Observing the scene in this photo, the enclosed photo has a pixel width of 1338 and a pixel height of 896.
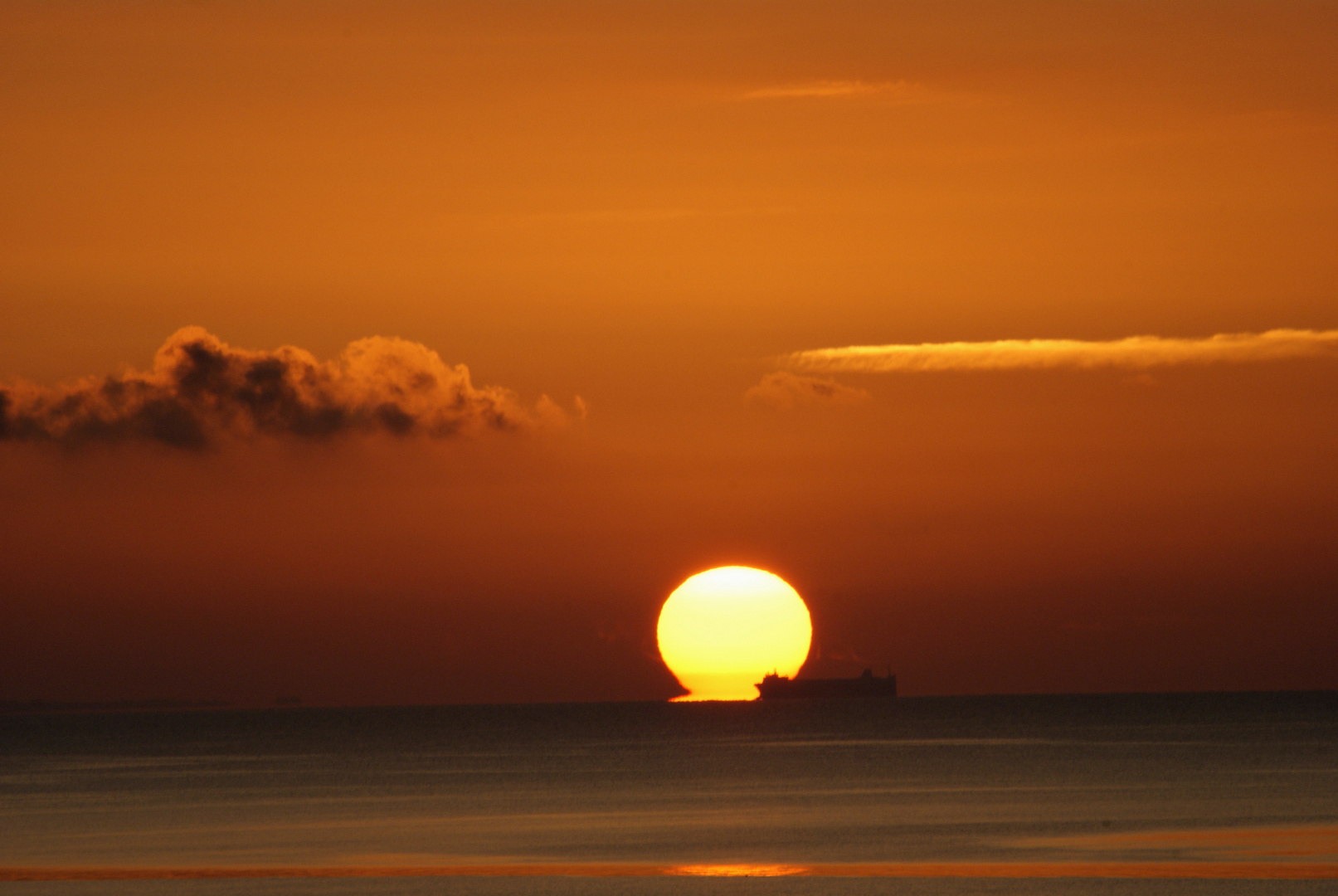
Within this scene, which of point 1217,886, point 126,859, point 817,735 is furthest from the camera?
point 817,735

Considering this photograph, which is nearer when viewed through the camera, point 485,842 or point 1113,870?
point 1113,870

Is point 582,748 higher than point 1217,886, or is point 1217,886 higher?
point 582,748

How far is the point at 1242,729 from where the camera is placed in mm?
177125

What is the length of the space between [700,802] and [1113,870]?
33649 mm

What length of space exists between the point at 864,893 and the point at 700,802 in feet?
120

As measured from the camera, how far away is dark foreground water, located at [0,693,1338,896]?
42500 mm

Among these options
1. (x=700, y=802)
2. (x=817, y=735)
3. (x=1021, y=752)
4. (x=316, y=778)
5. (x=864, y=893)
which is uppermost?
(x=817, y=735)

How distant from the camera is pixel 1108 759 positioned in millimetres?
112000

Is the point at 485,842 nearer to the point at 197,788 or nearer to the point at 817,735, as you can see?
the point at 197,788

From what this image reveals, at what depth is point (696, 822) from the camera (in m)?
63.9

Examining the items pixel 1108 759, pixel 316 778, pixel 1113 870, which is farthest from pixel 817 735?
pixel 1113 870

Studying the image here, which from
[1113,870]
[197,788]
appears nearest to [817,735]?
[197,788]

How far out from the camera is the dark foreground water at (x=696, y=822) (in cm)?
4250

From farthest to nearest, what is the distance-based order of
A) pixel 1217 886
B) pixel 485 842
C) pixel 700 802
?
pixel 700 802
pixel 485 842
pixel 1217 886
